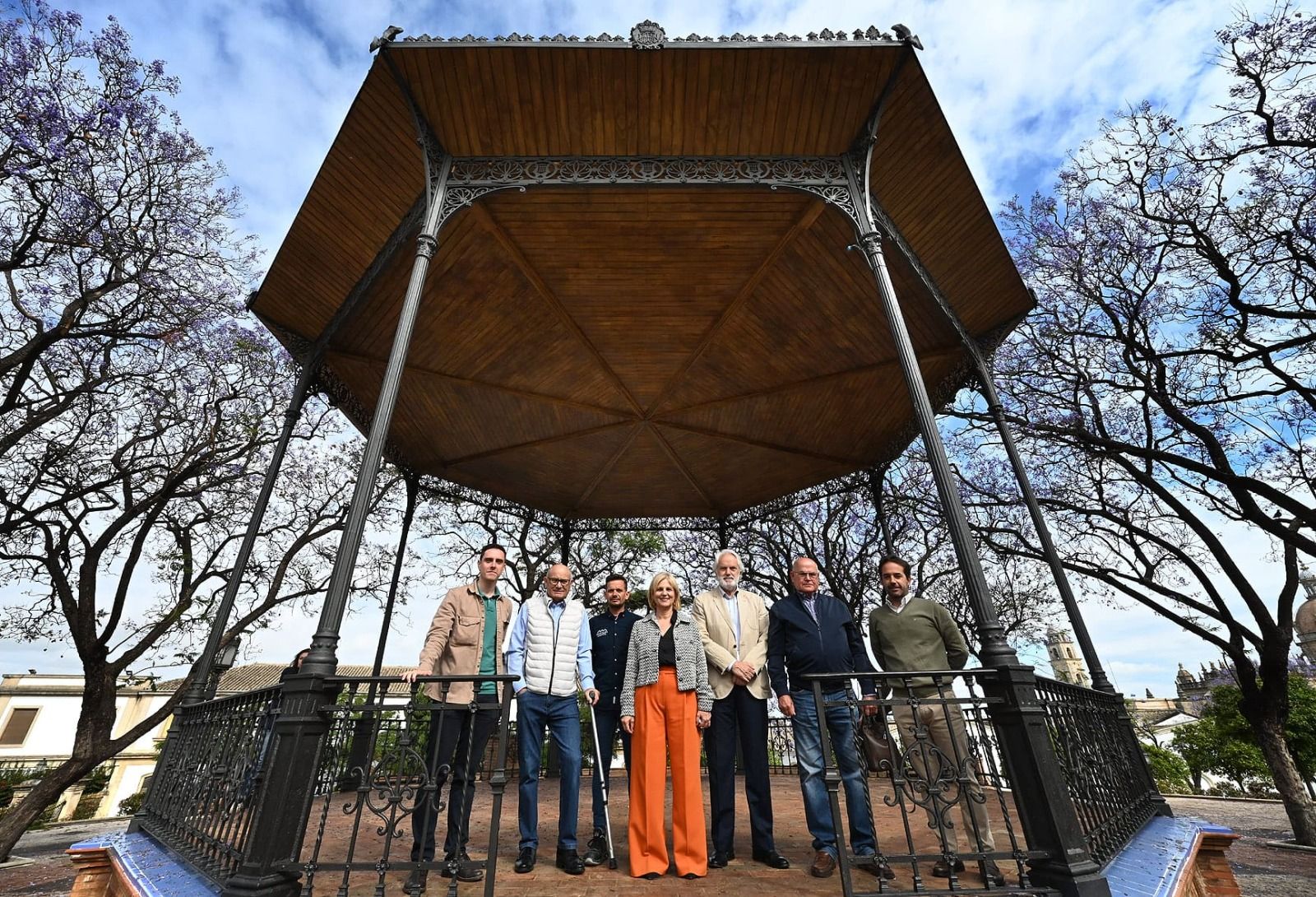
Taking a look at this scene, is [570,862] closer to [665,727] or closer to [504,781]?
[665,727]

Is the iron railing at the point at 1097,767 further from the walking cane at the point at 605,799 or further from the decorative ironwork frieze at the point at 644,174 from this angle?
the decorative ironwork frieze at the point at 644,174

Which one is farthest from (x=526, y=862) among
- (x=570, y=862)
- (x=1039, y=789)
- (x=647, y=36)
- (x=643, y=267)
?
(x=647, y=36)

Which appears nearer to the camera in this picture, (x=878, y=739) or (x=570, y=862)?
(x=570, y=862)

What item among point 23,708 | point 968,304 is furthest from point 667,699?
point 23,708

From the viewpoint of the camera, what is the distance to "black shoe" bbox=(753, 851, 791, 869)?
3217mm

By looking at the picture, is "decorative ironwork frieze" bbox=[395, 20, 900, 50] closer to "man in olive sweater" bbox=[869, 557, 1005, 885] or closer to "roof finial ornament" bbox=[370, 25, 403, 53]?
"roof finial ornament" bbox=[370, 25, 403, 53]

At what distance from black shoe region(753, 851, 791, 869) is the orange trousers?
1.28ft

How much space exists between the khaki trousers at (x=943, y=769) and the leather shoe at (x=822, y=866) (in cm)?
59

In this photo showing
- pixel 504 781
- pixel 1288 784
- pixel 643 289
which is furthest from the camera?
pixel 1288 784

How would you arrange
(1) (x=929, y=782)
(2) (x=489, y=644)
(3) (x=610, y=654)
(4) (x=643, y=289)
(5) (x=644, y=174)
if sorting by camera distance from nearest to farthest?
1. (1) (x=929, y=782)
2. (2) (x=489, y=644)
3. (3) (x=610, y=654)
4. (5) (x=644, y=174)
5. (4) (x=643, y=289)

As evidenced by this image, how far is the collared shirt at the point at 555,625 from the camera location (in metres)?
3.56

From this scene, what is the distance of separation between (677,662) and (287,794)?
1994 millimetres

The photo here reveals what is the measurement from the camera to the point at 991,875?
9.05 ft

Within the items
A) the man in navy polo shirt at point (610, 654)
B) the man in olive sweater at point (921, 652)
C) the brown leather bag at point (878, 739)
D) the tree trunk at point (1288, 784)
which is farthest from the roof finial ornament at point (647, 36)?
the tree trunk at point (1288, 784)
